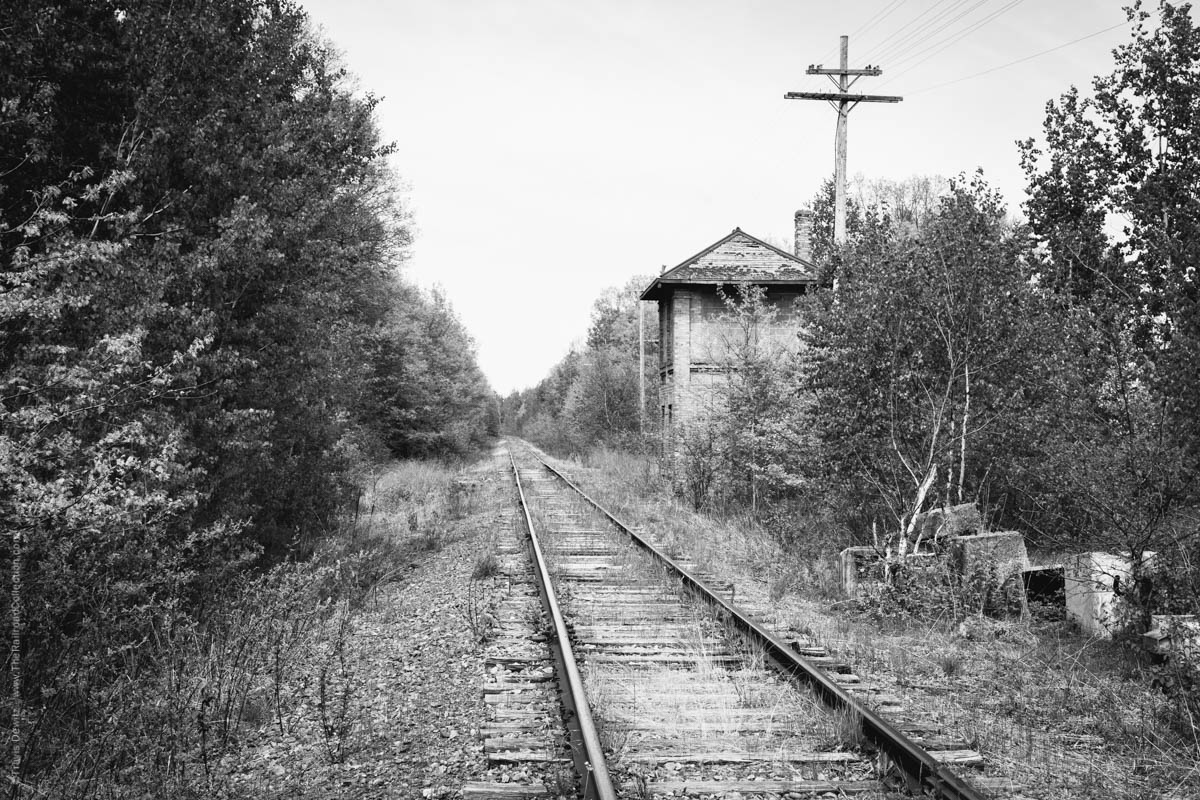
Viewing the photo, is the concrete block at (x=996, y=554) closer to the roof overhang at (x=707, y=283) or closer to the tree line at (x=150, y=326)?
the tree line at (x=150, y=326)

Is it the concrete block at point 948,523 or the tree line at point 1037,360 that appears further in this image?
the concrete block at point 948,523

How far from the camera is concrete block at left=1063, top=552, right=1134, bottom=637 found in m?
7.36

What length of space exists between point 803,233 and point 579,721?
82.3 feet

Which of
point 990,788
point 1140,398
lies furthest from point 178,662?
point 1140,398

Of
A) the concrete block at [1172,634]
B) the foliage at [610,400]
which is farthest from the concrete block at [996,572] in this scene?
the foliage at [610,400]

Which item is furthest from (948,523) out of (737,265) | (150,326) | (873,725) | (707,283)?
(737,265)

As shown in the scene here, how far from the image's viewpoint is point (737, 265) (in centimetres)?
2472

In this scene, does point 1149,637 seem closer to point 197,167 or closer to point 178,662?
point 178,662

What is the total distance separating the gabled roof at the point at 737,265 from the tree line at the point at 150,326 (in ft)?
44.4

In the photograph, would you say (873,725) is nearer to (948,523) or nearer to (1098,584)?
(1098,584)

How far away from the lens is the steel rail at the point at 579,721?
404 cm

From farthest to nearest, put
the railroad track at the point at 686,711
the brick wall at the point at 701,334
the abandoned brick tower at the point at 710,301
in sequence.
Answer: the brick wall at the point at 701,334, the abandoned brick tower at the point at 710,301, the railroad track at the point at 686,711

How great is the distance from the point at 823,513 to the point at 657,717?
8976 millimetres

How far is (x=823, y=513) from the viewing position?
13.6 m
